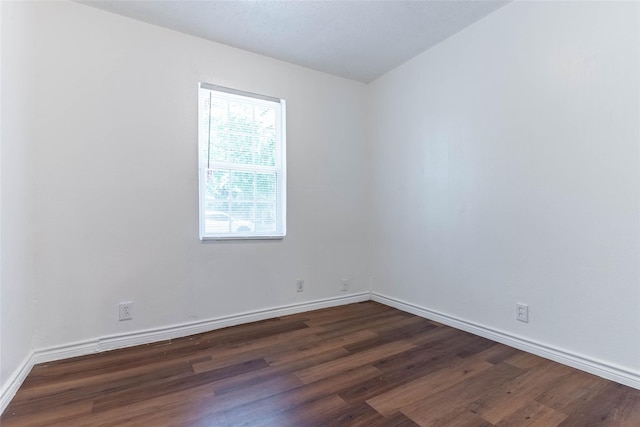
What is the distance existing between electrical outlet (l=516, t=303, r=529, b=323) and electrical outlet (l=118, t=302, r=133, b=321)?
2820mm

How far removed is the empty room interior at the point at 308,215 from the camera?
1685 mm

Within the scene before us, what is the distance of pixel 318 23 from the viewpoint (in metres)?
2.45

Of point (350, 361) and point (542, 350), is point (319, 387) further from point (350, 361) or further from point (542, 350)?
point (542, 350)

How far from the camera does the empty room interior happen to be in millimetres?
1685

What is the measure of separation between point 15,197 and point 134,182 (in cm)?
69

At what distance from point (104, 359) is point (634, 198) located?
3361 millimetres

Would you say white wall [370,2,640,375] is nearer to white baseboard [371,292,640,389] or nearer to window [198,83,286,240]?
white baseboard [371,292,640,389]

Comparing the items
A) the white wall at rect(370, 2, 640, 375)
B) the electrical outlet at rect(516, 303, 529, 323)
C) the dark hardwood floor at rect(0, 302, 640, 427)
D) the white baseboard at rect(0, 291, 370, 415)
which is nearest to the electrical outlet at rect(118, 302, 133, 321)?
the white baseboard at rect(0, 291, 370, 415)

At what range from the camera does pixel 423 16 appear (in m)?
2.38

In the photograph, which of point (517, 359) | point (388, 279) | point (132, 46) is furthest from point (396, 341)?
point (132, 46)

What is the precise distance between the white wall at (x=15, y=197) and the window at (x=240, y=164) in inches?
42.2

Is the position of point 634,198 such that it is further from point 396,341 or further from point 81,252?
point 81,252

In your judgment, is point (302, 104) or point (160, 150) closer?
point (160, 150)

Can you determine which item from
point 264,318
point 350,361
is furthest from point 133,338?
point 350,361
